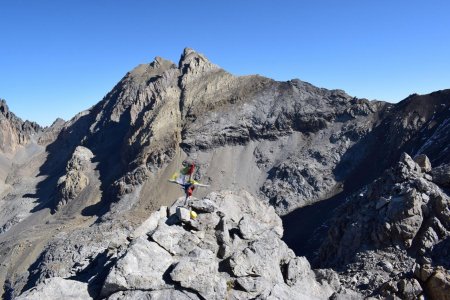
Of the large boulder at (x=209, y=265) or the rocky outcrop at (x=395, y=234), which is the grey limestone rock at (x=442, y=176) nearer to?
the rocky outcrop at (x=395, y=234)

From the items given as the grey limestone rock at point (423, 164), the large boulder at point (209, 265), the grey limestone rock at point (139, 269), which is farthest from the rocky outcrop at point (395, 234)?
the grey limestone rock at point (139, 269)

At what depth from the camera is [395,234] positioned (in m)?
26.6

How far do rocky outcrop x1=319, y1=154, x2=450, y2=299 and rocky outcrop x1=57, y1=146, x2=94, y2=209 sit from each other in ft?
207

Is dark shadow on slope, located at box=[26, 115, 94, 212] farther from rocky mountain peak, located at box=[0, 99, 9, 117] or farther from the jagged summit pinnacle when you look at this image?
the jagged summit pinnacle

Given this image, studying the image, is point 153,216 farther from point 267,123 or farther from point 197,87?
point 197,87

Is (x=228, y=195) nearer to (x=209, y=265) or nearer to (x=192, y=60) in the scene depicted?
(x=209, y=265)

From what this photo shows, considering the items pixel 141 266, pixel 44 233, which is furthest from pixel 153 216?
pixel 44 233

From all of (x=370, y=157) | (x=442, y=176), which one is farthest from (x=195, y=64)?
(x=442, y=176)

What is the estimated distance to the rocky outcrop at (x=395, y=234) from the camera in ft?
79.7

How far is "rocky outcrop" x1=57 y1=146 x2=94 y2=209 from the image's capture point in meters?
83.8

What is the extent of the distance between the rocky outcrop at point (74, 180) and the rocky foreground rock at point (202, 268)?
212 feet

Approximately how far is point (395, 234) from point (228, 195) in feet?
58.6

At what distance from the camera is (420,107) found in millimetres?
73250

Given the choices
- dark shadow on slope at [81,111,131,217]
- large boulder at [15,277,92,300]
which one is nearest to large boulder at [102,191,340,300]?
large boulder at [15,277,92,300]
